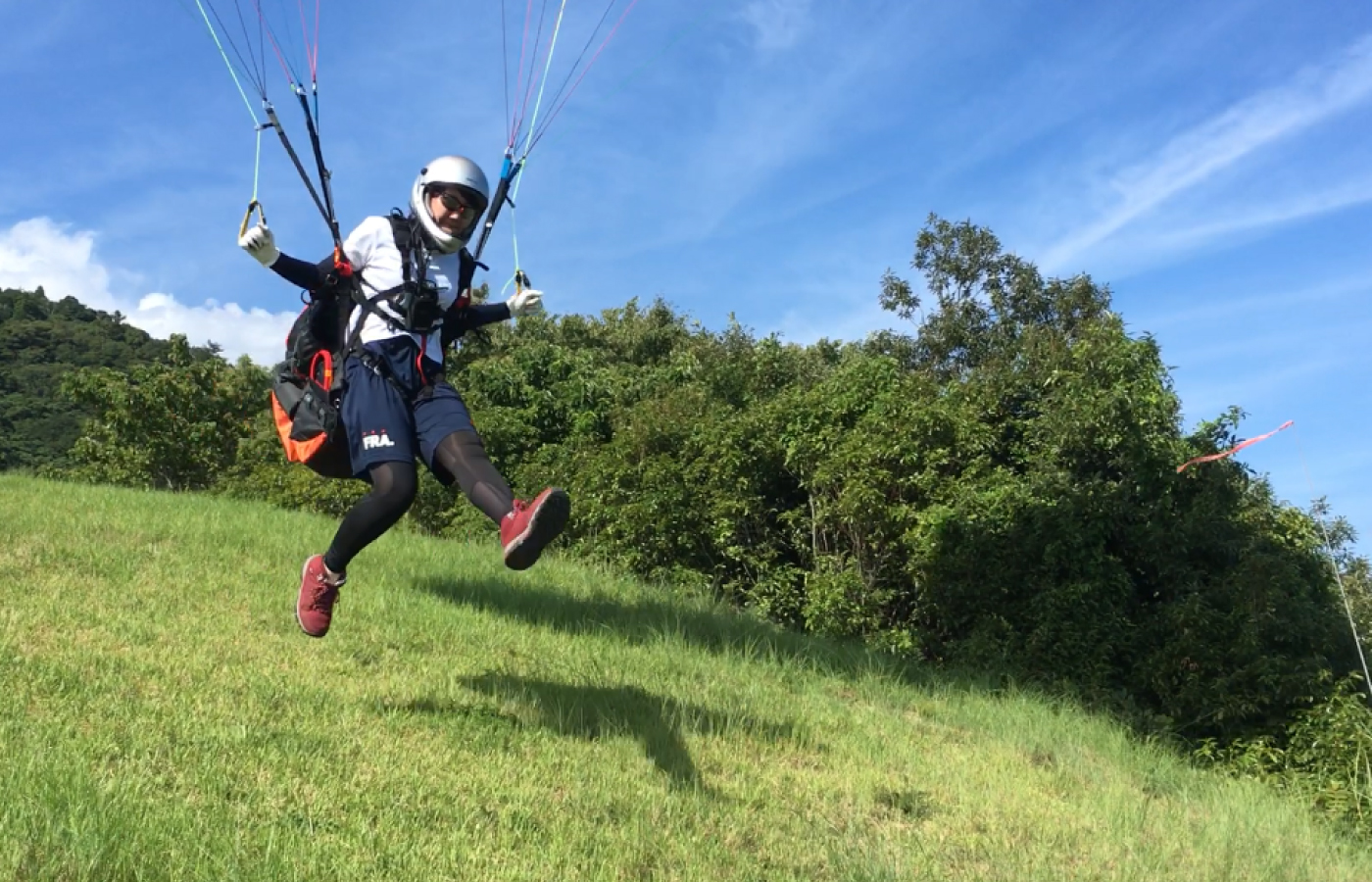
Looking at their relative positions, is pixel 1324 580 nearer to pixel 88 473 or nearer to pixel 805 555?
pixel 805 555

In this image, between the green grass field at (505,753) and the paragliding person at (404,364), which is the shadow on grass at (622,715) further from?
the paragliding person at (404,364)

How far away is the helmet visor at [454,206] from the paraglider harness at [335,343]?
0.46ft

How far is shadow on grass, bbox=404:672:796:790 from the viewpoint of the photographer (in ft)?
14.9

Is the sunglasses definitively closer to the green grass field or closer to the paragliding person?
the paragliding person

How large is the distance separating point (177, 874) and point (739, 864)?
68.4 inches

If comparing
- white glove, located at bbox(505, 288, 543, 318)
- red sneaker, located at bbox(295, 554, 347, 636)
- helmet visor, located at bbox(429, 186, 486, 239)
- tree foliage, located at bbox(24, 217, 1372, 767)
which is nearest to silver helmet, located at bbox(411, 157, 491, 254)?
helmet visor, located at bbox(429, 186, 486, 239)

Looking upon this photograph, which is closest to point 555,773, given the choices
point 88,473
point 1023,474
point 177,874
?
point 177,874

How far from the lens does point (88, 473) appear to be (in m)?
27.7

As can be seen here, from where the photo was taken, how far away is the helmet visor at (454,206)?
468 cm

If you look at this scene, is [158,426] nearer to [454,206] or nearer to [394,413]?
[454,206]

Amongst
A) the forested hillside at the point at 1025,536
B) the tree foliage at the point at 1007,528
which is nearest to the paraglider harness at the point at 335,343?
the forested hillside at the point at 1025,536

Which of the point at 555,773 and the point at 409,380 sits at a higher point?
the point at 409,380

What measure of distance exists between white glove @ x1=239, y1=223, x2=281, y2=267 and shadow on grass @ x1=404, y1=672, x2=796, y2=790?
208 centimetres

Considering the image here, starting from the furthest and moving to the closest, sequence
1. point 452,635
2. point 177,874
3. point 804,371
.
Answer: point 804,371 → point 452,635 → point 177,874
